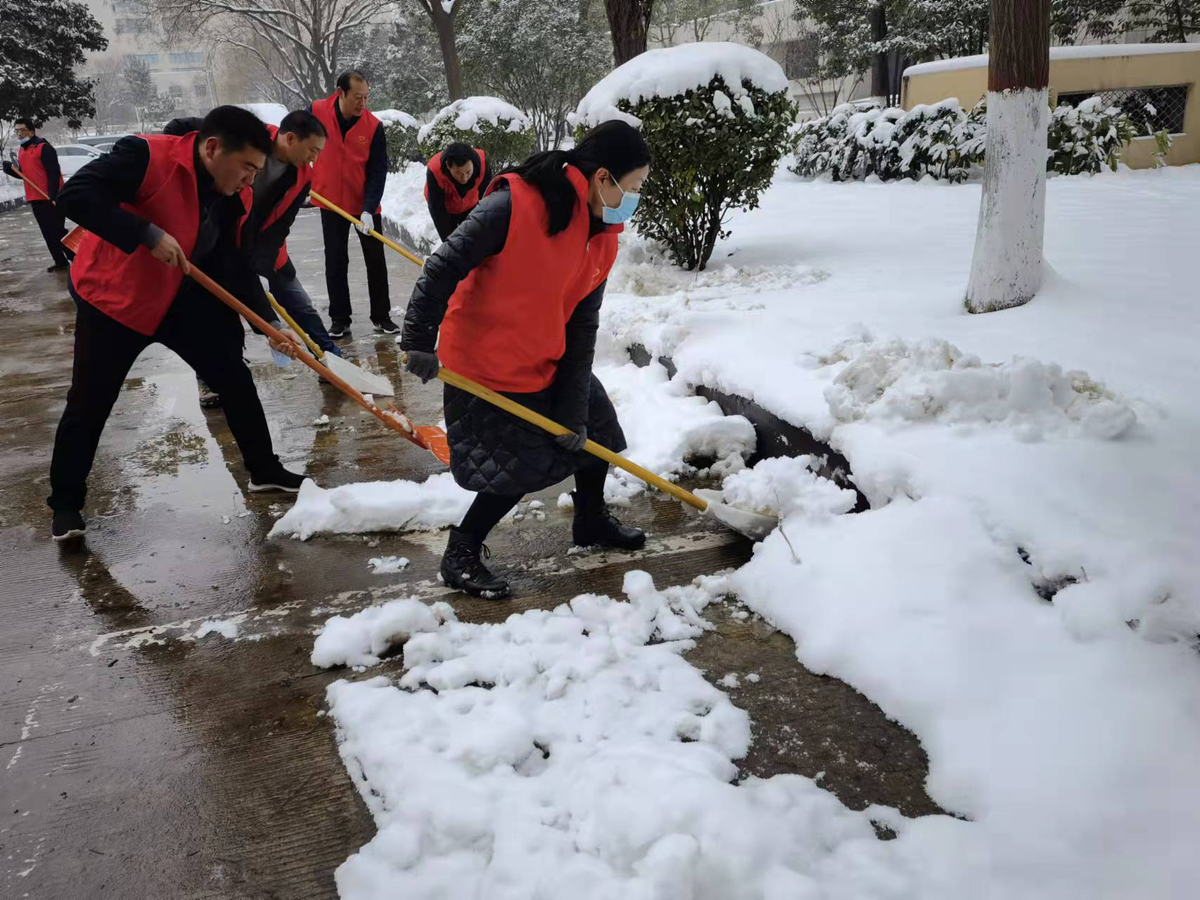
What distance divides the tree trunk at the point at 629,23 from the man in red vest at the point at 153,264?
5.99 meters

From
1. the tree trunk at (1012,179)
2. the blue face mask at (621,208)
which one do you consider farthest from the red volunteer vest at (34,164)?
the tree trunk at (1012,179)

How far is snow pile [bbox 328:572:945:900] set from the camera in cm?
168

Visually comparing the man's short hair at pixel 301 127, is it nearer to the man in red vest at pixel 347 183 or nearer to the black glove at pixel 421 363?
the man in red vest at pixel 347 183

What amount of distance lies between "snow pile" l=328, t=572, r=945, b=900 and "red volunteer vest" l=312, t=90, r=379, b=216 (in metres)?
4.53

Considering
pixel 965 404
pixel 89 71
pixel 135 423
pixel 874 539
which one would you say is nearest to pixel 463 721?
pixel 874 539

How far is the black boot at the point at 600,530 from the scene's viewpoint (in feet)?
10.2

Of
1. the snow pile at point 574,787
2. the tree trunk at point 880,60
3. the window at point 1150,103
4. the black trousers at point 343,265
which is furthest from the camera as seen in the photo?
the tree trunk at point 880,60

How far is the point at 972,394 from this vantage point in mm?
2885

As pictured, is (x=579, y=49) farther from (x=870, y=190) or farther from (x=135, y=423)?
(x=135, y=423)

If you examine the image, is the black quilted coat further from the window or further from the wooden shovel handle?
the window

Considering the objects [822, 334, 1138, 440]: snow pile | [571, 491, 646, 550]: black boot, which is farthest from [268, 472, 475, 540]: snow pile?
[822, 334, 1138, 440]: snow pile

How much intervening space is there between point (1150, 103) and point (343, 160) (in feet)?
35.1

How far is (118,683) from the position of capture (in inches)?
97.4

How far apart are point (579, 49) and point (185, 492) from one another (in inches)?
771
